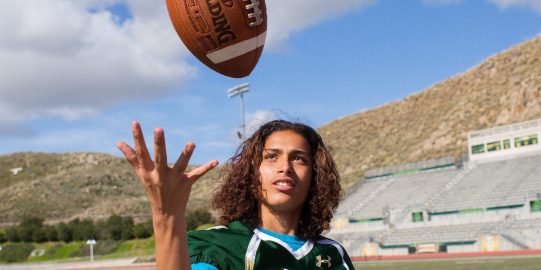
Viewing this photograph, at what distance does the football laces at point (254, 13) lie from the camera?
4918 millimetres

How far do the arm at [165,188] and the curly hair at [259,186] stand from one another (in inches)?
25.9

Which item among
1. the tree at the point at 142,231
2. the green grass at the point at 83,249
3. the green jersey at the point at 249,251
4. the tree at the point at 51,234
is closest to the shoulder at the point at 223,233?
the green jersey at the point at 249,251

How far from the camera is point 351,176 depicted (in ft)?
223

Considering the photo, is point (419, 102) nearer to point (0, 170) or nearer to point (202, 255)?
point (0, 170)

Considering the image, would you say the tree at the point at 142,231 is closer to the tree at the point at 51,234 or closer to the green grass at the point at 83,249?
the green grass at the point at 83,249

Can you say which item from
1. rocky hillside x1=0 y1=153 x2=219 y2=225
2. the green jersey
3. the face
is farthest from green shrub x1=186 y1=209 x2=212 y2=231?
the green jersey

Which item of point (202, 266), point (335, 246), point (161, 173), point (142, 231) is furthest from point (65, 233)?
point (161, 173)

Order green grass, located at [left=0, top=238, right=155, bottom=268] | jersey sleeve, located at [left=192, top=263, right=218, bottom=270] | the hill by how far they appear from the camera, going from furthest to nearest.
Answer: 1. the hill
2. green grass, located at [left=0, top=238, right=155, bottom=268]
3. jersey sleeve, located at [left=192, top=263, right=218, bottom=270]

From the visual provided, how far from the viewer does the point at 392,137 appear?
270 ft

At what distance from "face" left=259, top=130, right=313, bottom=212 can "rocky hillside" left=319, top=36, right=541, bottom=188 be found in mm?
61244

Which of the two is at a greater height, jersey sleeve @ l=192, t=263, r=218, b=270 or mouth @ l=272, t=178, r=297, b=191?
mouth @ l=272, t=178, r=297, b=191

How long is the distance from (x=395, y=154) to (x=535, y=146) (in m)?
36.7

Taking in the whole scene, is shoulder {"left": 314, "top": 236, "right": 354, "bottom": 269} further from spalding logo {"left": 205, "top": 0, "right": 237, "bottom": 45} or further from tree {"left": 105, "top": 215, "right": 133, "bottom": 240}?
tree {"left": 105, "top": 215, "right": 133, "bottom": 240}

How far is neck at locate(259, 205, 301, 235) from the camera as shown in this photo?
100 inches
